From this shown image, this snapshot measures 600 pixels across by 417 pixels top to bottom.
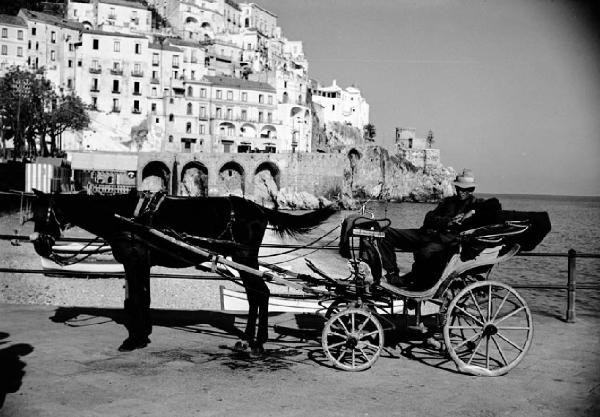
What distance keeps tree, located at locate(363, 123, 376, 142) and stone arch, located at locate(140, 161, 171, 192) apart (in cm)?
7764

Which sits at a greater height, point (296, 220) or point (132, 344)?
point (296, 220)

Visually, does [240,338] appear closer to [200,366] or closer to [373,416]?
[200,366]

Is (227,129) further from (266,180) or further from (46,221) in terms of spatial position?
(46,221)

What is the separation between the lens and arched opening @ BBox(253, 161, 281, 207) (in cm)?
8288

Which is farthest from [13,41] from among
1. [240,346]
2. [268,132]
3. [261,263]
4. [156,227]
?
[240,346]

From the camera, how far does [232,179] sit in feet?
273

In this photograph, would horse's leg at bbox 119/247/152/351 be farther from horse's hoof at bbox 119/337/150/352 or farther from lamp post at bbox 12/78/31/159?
lamp post at bbox 12/78/31/159

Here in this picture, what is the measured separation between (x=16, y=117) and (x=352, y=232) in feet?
205

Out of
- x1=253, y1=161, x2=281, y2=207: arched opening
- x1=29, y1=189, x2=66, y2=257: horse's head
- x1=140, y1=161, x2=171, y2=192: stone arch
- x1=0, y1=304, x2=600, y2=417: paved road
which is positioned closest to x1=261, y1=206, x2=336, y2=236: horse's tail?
x1=0, y1=304, x2=600, y2=417: paved road

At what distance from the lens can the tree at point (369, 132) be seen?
151m

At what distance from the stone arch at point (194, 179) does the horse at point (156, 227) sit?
7311 centimetres

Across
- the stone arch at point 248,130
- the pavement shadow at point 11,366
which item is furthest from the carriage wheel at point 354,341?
the stone arch at point 248,130

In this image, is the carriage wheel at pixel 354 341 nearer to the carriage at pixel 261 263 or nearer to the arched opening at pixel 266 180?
the carriage at pixel 261 263

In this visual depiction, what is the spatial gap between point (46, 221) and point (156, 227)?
50.1 inches
